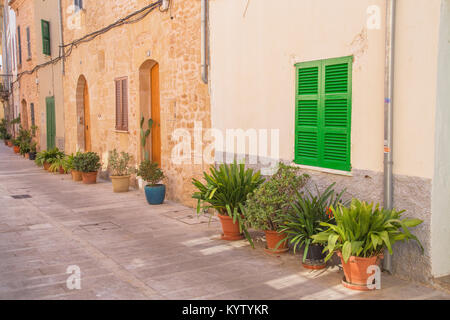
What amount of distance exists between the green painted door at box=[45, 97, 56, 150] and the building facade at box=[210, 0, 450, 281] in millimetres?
11383

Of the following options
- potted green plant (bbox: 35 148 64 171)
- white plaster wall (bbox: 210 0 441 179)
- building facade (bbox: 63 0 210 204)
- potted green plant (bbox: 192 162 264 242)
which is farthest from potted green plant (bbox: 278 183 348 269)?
potted green plant (bbox: 35 148 64 171)

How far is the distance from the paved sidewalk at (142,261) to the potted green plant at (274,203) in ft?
0.84

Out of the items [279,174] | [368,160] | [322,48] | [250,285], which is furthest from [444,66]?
[250,285]

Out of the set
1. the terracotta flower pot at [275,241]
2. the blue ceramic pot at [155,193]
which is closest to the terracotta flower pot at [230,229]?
Result: the terracotta flower pot at [275,241]

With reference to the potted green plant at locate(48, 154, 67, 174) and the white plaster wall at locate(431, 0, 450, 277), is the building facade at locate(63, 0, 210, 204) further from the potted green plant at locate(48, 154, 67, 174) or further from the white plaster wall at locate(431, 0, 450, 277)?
the white plaster wall at locate(431, 0, 450, 277)

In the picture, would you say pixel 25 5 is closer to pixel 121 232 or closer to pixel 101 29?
pixel 101 29

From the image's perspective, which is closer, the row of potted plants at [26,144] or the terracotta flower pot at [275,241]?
the terracotta flower pot at [275,241]

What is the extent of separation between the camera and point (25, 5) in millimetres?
19734

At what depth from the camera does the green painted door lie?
16.7m

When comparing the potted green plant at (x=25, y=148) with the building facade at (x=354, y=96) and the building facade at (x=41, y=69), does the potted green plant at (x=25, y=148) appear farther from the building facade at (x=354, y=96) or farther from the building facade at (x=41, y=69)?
the building facade at (x=354, y=96)

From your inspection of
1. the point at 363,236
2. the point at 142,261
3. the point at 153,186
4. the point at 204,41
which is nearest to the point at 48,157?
the point at 153,186

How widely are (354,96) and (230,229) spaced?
246cm

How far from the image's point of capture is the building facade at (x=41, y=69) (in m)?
15.8
